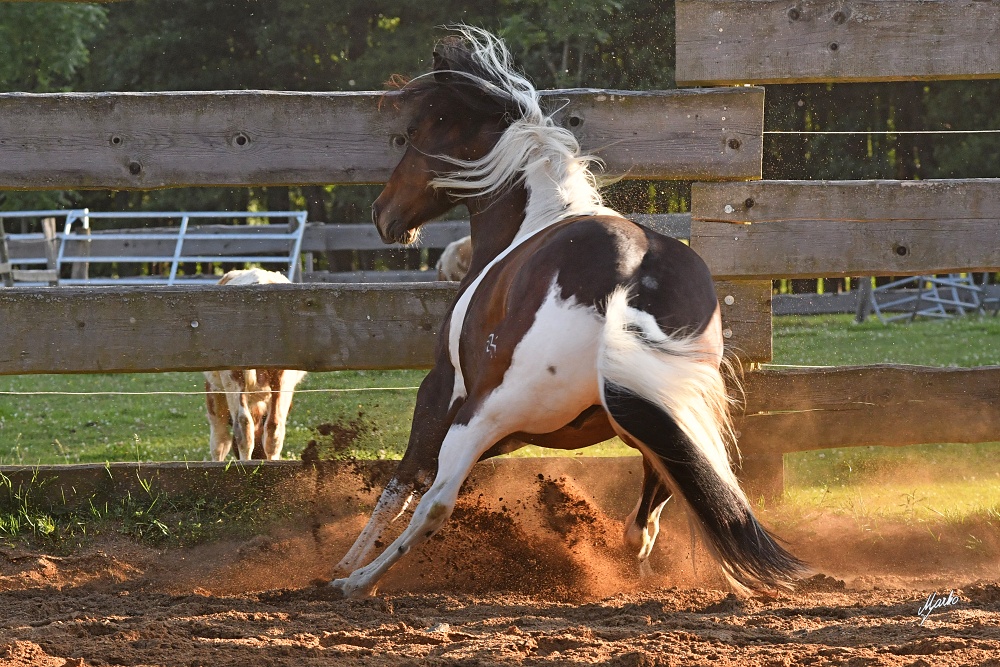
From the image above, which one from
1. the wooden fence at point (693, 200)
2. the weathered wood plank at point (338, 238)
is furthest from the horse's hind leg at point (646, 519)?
the weathered wood plank at point (338, 238)

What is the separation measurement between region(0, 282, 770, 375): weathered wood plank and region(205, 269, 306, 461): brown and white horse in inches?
71.2

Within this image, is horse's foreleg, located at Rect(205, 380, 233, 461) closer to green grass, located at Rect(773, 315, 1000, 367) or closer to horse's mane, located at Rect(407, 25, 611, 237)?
horse's mane, located at Rect(407, 25, 611, 237)

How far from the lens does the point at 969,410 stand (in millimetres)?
4523

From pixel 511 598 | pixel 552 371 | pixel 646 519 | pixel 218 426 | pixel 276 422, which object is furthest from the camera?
pixel 218 426

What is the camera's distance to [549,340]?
10.1 ft

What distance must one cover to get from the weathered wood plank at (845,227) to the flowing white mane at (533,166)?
76cm

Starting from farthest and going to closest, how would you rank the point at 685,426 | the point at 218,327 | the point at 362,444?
the point at 362,444, the point at 218,327, the point at 685,426

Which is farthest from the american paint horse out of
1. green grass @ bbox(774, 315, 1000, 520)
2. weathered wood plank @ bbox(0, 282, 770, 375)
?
→ green grass @ bbox(774, 315, 1000, 520)

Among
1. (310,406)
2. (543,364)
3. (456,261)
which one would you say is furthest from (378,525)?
(310,406)

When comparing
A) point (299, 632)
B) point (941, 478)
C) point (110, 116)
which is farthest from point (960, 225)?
point (110, 116)

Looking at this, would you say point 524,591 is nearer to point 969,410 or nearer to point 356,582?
point 356,582

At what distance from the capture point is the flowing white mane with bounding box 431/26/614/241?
3957 mm

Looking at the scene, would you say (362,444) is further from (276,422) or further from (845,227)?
(845,227)

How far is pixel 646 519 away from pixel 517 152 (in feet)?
5.05
